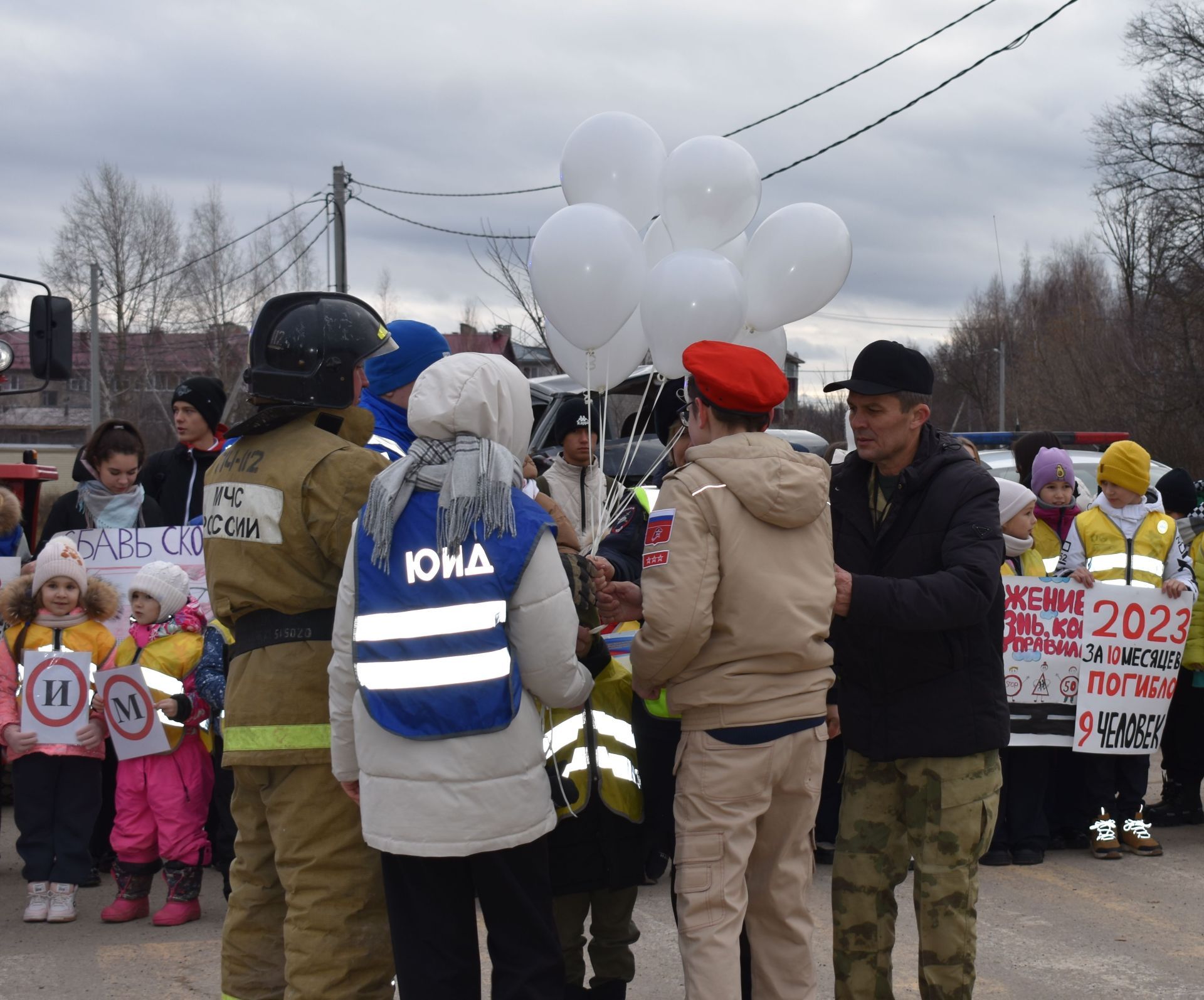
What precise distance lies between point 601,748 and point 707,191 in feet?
8.31

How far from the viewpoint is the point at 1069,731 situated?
268 inches

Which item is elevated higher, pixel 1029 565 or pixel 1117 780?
pixel 1029 565

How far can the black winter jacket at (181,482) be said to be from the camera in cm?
721

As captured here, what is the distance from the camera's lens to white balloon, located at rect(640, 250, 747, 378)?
4.91 m

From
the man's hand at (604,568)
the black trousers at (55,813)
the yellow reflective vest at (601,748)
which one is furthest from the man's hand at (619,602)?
the black trousers at (55,813)

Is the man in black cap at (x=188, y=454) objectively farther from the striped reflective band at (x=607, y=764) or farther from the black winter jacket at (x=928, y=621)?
the black winter jacket at (x=928, y=621)

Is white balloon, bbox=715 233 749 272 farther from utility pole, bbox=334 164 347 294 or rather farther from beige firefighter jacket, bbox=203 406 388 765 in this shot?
utility pole, bbox=334 164 347 294

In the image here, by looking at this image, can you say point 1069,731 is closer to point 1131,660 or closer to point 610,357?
point 1131,660

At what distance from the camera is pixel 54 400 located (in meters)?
74.9

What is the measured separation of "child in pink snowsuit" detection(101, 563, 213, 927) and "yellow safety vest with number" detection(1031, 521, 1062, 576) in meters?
4.72

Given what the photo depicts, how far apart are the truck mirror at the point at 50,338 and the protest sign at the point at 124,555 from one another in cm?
142

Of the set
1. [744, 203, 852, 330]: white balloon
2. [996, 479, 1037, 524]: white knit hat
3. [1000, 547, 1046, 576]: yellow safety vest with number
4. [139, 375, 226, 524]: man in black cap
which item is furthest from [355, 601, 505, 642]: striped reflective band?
[1000, 547, 1046, 576]: yellow safety vest with number

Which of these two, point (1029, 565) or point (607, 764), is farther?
point (1029, 565)

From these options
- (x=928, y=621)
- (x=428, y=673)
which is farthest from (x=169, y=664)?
(x=928, y=621)
